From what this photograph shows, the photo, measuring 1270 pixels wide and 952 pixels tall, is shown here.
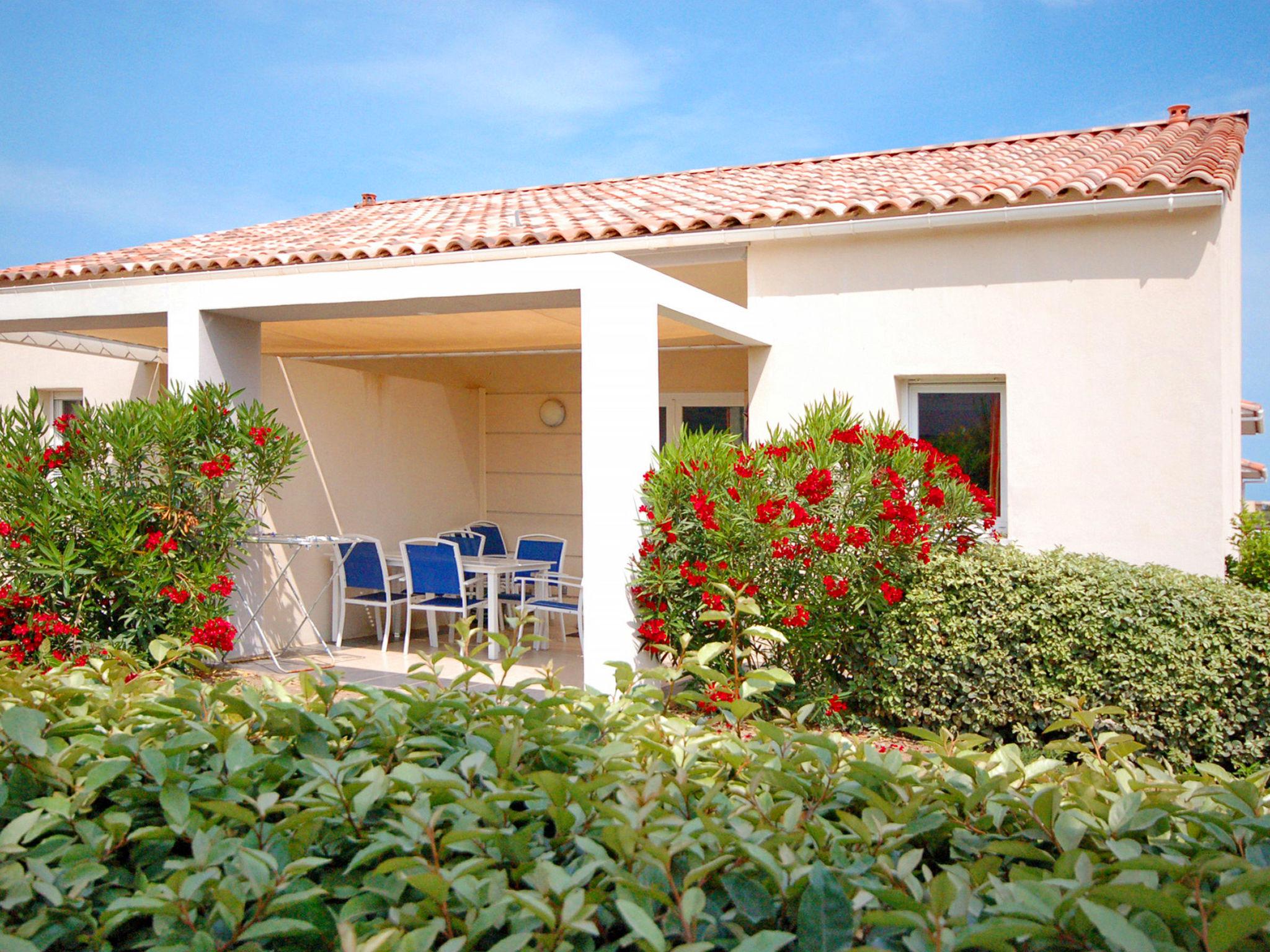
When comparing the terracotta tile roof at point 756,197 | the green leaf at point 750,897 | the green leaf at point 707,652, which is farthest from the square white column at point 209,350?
the green leaf at point 750,897

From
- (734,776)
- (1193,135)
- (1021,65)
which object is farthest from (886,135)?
(734,776)

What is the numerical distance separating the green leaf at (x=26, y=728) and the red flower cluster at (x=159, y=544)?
6173mm

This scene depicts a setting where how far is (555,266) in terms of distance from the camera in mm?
7121

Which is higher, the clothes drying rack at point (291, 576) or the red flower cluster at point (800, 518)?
the red flower cluster at point (800, 518)

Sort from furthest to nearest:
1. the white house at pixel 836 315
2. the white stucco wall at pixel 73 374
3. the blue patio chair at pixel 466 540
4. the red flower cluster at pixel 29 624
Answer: the white stucco wall at pixel 73 374
the blue patio chair at pixel 466 540
the red flower cluster at pixel 29 624
the white house at pixel 836 315

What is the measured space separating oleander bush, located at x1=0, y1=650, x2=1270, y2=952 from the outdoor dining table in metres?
7.40

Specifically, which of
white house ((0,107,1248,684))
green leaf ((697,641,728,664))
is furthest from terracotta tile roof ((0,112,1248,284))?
green leaf ((697,641,728,664))

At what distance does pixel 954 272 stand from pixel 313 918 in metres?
8.23

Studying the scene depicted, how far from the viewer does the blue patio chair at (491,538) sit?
13.5 m

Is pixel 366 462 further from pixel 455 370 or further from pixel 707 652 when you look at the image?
pixel 707 652

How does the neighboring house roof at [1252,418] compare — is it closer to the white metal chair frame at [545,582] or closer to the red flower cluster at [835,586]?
the white metal chair frame at [545,582]

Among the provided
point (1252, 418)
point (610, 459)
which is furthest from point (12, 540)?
point (1252, 418)

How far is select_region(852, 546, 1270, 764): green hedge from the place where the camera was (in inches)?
239

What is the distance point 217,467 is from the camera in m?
7.93
